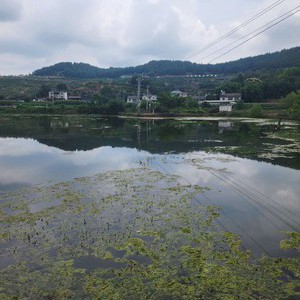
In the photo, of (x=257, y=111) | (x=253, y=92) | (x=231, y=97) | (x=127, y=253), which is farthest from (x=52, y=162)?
(x=231, y=97)

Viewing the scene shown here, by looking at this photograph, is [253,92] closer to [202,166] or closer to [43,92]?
[43,92]

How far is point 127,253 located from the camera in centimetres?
850

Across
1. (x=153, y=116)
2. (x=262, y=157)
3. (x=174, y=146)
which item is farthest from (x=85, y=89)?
(x=262, y=157)

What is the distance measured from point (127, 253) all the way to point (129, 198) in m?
4.93

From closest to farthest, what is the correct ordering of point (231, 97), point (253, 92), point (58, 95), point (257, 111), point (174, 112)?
point (257, 111)
point (174, 112)
point (253, 92)
point (231, 97)
point (58, 95)

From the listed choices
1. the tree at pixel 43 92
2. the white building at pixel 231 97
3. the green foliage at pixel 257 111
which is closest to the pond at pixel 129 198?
the green foliage at pixel 257 111

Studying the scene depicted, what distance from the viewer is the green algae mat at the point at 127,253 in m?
6.89

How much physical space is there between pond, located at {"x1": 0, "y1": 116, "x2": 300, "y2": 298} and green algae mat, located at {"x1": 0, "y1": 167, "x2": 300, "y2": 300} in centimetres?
6

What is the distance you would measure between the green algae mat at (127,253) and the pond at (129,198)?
0.18 feet

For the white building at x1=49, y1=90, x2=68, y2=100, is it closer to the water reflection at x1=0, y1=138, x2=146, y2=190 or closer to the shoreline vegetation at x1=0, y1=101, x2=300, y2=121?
the shoreline vegetation at x1=0, y1=101, x2=300, y2=121

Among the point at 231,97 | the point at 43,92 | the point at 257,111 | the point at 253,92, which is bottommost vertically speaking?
the point at 257,111

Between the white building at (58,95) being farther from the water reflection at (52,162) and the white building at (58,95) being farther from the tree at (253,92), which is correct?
the water reflection at (52,162)

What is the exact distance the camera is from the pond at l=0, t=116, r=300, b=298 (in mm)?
8984

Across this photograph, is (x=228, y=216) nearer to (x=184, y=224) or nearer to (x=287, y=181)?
(x=184, y=224)
